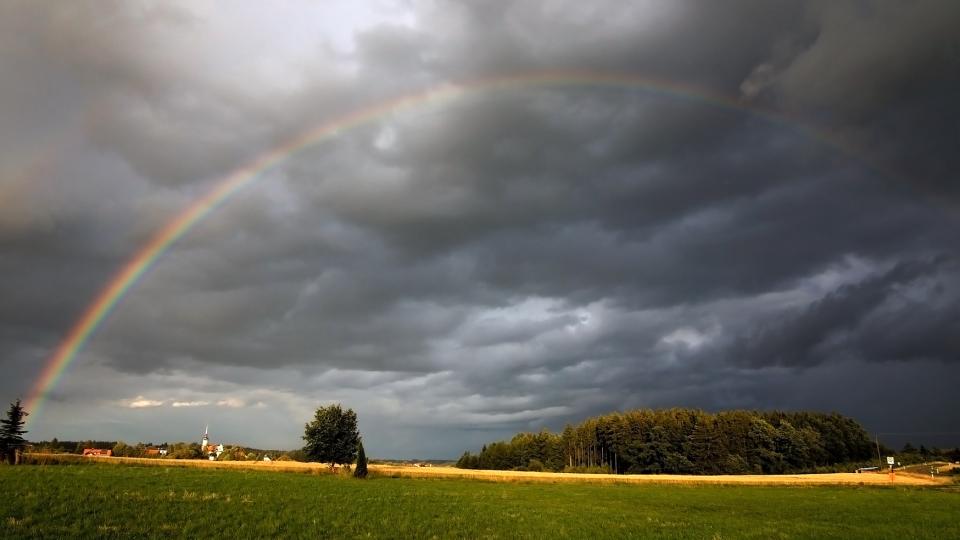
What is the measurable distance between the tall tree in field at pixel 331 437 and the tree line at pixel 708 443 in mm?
67922

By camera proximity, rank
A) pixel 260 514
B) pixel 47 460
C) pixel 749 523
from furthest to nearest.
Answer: pixel 47 460
pixel 749 523
pixel 260 514

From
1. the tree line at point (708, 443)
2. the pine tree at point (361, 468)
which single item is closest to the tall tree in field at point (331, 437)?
the pine tree at point (361, 468)

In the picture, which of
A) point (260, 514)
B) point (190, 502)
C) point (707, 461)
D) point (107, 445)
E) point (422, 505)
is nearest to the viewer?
point (260, 514)

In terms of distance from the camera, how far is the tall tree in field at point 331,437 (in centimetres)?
9125

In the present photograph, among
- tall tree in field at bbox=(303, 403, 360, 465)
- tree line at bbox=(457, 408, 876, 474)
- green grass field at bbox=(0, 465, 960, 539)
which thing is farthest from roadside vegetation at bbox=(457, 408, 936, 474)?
green grass field at bbox=(0, 465, 960, 539)

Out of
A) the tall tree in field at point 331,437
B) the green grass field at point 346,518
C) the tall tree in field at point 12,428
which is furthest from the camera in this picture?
the tall tree in field at point 331,437

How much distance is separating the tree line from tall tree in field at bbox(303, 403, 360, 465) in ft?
223

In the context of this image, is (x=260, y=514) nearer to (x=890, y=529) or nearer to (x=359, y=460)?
(x=890, y=529)

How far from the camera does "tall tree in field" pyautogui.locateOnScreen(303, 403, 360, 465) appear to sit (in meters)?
91.2

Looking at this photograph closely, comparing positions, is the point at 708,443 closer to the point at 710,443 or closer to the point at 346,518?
the point at 710,443

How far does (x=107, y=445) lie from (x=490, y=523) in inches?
5884

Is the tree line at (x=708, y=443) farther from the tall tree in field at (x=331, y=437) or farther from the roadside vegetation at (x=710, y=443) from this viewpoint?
the tall tree in field at (x=331, y=437)

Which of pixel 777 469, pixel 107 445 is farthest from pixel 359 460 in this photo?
pixel 777 469

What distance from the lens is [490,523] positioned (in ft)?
→ 87.5
